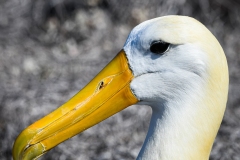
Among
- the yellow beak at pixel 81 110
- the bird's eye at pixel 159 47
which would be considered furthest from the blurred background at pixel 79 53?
the bird's eye at pixel 159 47

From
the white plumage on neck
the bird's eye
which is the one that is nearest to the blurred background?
the white plumage on neck

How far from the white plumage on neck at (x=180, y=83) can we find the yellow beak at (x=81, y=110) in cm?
6

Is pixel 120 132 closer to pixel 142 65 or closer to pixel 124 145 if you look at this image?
pixel 124 145

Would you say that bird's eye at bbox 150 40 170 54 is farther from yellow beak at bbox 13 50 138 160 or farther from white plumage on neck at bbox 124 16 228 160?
yellow beak at bbox 13 50 138 160

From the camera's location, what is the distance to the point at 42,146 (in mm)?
2811

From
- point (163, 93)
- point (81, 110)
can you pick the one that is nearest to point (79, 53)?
point (81, 110)

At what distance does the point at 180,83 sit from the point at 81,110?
1.77 ft

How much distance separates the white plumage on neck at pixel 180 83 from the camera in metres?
2.58

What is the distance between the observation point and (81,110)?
109 inches

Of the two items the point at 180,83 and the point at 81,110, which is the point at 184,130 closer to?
the point at 180,83

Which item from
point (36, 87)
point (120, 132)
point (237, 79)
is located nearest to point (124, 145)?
point (120, 132)

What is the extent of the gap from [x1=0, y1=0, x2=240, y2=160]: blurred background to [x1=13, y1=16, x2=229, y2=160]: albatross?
205cm

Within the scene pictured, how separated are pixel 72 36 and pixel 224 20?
66.6 inches

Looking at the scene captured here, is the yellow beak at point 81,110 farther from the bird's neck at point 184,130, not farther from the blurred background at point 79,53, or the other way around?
the blurred background at point 79,53
